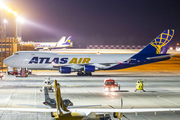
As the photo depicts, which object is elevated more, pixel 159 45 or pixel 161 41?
pixel 161 41

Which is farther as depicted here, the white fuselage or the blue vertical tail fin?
the blue vertical tail fin

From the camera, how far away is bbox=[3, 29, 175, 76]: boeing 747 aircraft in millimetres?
50875

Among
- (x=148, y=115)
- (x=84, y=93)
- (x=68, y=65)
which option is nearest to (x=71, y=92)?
(x=84, y=93)

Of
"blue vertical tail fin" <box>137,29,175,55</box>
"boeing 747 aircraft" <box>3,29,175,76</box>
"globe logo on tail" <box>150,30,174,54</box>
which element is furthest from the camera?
"globe logo on tail" <box>150,30,174,54</box>

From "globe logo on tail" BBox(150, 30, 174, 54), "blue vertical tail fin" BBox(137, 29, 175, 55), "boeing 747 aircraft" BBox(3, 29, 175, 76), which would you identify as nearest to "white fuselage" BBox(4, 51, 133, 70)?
"boeing 747 aircraft" BBox(3, 29, 175, 76)

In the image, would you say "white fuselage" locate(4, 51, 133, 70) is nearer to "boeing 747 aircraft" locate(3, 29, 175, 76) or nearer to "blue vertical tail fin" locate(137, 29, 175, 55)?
"boeing 747 aircraft" locate(3, 29, 175, 76)

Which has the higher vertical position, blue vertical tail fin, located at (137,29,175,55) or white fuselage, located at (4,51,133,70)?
blue vertical tail fin, located at (137,29,175,55)

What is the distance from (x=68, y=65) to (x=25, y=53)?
7.81 metres

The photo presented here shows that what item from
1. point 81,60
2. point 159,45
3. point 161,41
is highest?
point 161,41

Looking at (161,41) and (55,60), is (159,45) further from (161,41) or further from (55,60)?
(55,60)

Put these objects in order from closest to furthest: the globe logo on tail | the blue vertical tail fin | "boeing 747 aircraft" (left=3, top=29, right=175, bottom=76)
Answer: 1. "boeing 747 aircraft" (left=3, top=29, right=175, bottom=76)
2. the blue vertical tail fin
3. the globe logo on tail

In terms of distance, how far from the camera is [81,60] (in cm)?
5200

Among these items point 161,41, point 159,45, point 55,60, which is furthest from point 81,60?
point 161,41

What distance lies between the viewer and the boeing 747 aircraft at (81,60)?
50875 mm
